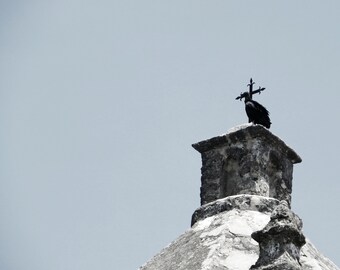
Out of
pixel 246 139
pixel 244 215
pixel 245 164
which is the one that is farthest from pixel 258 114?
pixel 244 215

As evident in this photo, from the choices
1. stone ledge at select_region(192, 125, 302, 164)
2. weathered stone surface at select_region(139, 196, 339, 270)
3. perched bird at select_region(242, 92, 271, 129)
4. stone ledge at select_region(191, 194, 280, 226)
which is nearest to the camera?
weathered stone surface at select_region(139, 196, 339, 270)

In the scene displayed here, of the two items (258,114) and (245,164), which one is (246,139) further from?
(258,114)

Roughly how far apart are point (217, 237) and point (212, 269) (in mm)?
874

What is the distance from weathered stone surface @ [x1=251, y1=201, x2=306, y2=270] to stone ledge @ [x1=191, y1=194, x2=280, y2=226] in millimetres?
2541

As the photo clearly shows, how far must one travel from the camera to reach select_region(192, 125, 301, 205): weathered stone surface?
1252 cm

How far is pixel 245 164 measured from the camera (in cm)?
1259

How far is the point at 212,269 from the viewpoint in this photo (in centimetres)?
1017

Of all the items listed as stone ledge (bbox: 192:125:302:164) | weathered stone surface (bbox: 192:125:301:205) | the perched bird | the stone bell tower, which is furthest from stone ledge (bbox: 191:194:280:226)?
the perched bird

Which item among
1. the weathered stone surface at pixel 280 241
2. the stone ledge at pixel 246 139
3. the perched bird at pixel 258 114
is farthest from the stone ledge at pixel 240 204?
the weathered stone surface at pixel 280 241

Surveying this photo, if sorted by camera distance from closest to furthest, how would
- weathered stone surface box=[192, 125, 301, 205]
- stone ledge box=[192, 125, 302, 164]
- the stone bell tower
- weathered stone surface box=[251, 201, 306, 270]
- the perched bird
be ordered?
weathered stone surface box=[251, 201, 306, 270] → the stone bell tower → weathered stone surface box=[192, 125, 301, 205] → stone ledge box=[192, 125, 302, 164] → the perched bird

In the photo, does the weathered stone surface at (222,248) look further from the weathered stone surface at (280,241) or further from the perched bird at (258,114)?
the perched bird at (258,114)

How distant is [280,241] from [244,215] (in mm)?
2496

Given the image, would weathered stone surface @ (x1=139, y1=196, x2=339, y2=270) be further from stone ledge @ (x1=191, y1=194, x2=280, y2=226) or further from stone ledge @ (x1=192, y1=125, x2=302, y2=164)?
stone ledge @ (x1=192, y1=125, x2=302, y2=164)

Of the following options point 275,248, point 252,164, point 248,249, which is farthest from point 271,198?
point 275,248
